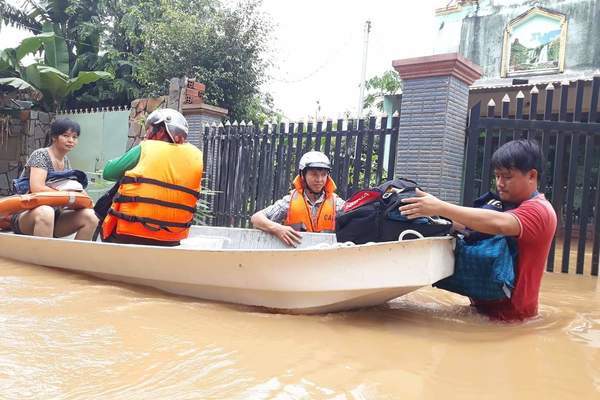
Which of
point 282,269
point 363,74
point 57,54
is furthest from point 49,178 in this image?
point 363,74

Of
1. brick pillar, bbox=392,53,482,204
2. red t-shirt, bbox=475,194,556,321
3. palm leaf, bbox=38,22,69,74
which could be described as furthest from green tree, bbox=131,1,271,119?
red t-shirt, bbox=475,194,556,321

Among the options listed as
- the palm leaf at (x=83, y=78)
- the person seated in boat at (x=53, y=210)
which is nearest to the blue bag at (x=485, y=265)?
the person seated in boat at (x=53, y=210)

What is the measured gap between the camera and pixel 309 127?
6117 mm

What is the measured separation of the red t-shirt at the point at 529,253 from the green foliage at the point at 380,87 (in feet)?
46.7

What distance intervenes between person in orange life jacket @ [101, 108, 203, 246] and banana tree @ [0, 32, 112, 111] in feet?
29.3

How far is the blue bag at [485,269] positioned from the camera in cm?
248

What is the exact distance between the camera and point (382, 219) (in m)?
2.71

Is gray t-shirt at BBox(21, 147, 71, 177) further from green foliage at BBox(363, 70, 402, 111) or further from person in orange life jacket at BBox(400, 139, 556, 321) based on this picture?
green foliage at BBox(363, 70, 402, 111)

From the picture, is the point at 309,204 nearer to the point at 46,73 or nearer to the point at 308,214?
the point at 308,214

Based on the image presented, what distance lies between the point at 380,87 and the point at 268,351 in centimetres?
1640

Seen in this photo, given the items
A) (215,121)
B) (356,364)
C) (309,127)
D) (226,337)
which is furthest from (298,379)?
(215,121)

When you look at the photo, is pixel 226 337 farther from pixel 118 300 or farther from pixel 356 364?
pixel 118 300

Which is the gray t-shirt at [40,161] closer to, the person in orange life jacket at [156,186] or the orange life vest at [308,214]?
the person in orange life jacket at [156,186]

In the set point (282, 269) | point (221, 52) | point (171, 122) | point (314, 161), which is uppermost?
point (221, 52)
